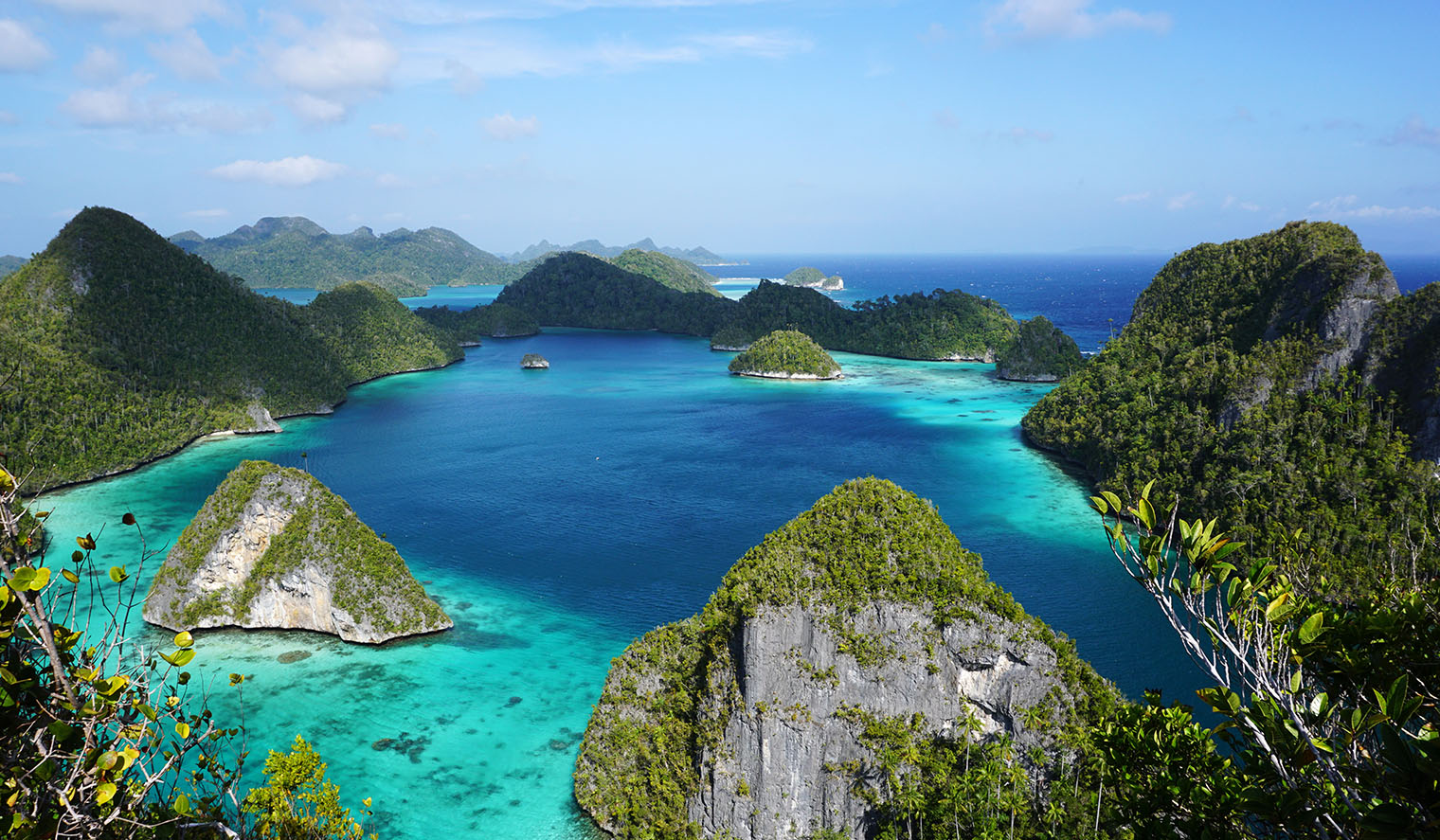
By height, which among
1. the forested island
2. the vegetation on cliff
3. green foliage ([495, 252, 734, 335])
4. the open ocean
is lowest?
the open ocean

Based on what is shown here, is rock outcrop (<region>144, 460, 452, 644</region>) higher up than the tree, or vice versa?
the tree

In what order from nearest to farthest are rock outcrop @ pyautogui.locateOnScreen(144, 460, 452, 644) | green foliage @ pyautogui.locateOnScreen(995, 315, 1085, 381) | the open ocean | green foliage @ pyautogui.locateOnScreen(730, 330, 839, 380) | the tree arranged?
the tree → the open ocean → rock outcrop @ pyautogui.locateOnScreen(144, 460, 452, 644) → green foliage @ pyautogui.locateOnScreen(995, 315, 1085, 381) → green foliage @ pyautogui.locateOnScreen(730, 330, 839, 380)

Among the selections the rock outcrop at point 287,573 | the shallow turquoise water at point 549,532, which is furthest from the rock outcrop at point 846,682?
the rock outcrop at point 287,573

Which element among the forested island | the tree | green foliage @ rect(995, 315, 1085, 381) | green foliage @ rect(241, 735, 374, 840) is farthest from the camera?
the forested island

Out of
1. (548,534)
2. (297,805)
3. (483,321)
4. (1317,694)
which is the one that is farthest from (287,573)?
(483,321)

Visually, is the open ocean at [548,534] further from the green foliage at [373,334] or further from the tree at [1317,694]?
the tree at [1317,694]

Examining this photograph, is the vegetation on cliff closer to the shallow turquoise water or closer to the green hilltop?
the shallow turquoise water

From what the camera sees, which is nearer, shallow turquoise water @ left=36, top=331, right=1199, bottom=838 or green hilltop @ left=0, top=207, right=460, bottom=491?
shallow turquoise water @ left=36, top=331, right=1199, bottom=838

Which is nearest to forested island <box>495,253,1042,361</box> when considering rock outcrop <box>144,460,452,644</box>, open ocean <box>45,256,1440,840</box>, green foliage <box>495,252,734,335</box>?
green foliage <box>495,252,734,335</box>
